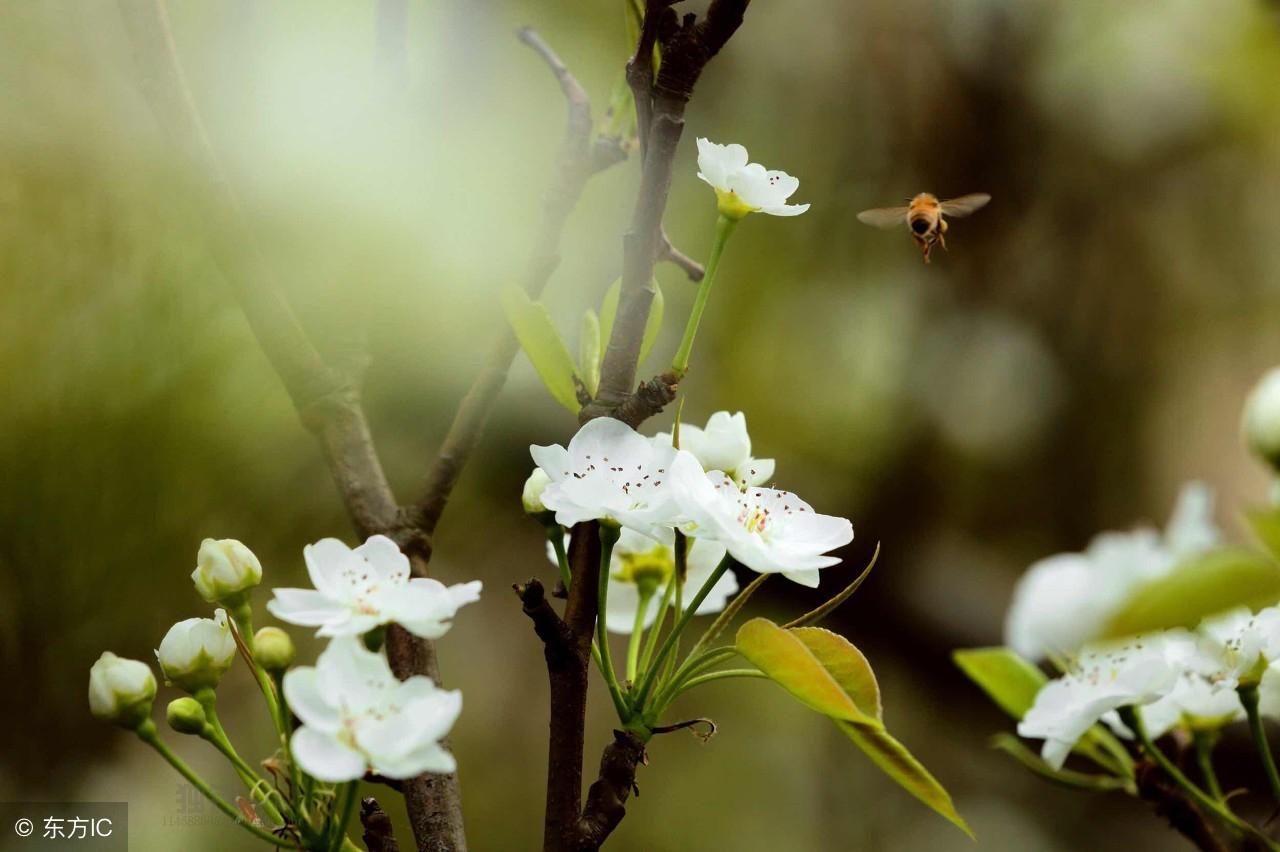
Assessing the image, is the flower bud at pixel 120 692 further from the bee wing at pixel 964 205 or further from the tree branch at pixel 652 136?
the bee wing at pixel 964 205

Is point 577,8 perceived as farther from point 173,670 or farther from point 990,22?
point 173,670

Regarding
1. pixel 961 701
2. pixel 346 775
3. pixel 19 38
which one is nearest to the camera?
pixel 346 775

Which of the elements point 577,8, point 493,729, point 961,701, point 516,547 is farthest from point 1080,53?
point 493,729

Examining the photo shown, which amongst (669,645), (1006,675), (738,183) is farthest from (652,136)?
(1006,675)

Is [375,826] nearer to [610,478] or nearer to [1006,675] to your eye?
[610,478]

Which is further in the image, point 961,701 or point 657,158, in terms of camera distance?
point 961,701

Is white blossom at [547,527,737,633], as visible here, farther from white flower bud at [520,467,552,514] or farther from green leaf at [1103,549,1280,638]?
green leaf at [1103,549,1280,638]

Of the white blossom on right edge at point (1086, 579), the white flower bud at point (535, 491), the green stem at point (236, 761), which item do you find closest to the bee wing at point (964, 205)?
the white blossom on right edge at point (1086, 579)
